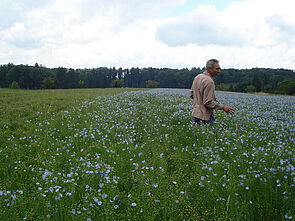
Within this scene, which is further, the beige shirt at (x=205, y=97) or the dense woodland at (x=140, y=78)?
the dense woodland at (x=140, y=78)

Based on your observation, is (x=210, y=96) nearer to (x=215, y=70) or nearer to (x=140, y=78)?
(x=215, y=70)

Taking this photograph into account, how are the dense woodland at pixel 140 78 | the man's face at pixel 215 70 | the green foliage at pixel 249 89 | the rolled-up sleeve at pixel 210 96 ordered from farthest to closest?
the dense woodland at pixel 140 78 → the green foliage at pixel 249 89 → the man's face at pixel 215 70 → the rolled-up sleeve at pixel 210 96

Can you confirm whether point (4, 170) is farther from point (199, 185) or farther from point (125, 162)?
point (199, 185)

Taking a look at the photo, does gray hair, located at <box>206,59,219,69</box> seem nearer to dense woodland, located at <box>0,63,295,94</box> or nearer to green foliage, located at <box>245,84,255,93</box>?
dense woodland, located at <box>0,63,295,94</box>

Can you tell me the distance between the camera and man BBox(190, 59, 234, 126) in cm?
558

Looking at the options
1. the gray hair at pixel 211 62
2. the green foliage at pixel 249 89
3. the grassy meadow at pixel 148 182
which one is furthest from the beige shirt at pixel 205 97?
the green foliage at pixel 249 89

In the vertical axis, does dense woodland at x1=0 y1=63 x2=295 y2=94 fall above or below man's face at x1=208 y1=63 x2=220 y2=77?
above

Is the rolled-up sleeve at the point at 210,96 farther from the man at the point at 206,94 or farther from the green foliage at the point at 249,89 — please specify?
the green foliage at the point at 249,89

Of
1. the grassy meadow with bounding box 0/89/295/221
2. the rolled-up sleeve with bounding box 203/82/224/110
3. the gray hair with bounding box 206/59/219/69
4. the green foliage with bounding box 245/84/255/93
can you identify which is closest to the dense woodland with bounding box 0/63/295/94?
the green foliage with bounding box 245/84/255/93

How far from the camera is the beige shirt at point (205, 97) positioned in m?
5.58

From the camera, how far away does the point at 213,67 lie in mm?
Result: 5773

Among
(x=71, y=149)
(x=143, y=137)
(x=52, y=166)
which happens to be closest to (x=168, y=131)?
(x=143, y=137)

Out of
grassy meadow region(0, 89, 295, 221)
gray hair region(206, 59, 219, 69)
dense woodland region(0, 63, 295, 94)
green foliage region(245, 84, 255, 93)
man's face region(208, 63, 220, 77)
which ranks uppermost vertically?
dense woodland region(0, 63, 295, 94)

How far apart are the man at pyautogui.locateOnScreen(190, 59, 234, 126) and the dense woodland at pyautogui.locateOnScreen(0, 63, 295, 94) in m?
65.9
